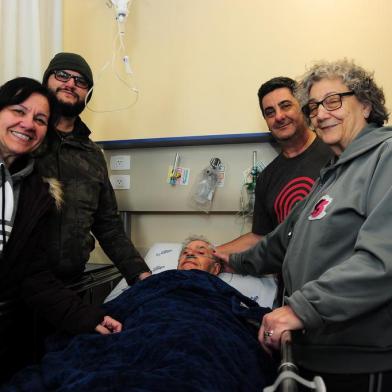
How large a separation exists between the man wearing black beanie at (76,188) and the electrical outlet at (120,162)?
386 mm

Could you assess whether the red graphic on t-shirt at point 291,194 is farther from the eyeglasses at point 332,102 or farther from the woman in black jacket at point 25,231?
the woman in black jacket at point 25,231

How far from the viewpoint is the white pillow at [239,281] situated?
1.79 m

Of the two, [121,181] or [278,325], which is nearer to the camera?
[278,325]

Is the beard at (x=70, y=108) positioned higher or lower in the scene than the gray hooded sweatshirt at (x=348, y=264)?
higher

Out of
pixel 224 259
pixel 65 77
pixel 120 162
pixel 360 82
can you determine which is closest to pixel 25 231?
pixel 65 77

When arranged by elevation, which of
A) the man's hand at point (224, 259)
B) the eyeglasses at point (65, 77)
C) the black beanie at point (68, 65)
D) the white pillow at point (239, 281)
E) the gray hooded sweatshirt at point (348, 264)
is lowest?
the white pillow at point (239, 281)

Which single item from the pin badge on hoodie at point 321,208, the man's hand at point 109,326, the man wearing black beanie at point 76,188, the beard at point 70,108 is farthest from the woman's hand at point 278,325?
the beard at point 70,108

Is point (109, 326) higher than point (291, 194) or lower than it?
lower

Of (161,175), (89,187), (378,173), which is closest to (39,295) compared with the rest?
(89,187)

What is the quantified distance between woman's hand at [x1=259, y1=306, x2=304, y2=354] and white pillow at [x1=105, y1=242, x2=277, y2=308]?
76cm

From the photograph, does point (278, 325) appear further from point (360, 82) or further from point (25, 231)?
point (25, 231)

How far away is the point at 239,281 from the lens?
187cm

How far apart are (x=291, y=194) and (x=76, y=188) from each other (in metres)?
1.02

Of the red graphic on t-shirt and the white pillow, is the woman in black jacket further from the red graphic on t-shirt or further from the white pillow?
the red graphic on t-shirt
